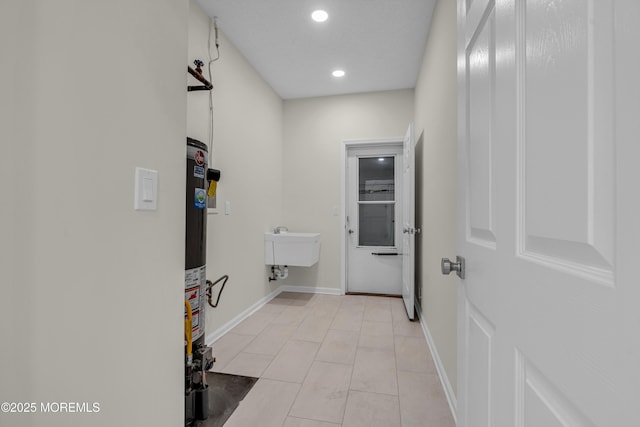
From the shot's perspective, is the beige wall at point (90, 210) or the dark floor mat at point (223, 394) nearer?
the beige wall at point (90, 210)

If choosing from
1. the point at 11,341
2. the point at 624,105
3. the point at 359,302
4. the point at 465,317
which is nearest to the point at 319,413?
the point at 465,317

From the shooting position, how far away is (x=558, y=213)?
42 centimetres

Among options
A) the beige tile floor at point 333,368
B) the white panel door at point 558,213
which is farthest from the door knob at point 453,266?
the beige tile floor at point 333,368

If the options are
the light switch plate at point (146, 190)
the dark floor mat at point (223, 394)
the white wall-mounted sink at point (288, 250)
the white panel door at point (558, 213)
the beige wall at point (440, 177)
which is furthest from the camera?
the white wall-mounted sink at point (288, 250)

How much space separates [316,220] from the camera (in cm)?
385

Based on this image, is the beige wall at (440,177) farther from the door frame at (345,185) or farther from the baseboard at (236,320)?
the baseboard at (236,320)

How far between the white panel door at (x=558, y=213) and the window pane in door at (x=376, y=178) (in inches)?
122

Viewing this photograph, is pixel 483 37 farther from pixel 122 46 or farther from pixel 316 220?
pixel 316 220

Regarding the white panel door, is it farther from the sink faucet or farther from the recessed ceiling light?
the sink faucet

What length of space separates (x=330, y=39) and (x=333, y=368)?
2.71 meters

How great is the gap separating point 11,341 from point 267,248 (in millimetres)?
2862

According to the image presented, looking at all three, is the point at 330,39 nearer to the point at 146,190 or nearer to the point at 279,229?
the point at 279,229

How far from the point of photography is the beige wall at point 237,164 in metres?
2.31

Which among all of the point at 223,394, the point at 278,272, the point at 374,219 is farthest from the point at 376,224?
the point at 223,394
